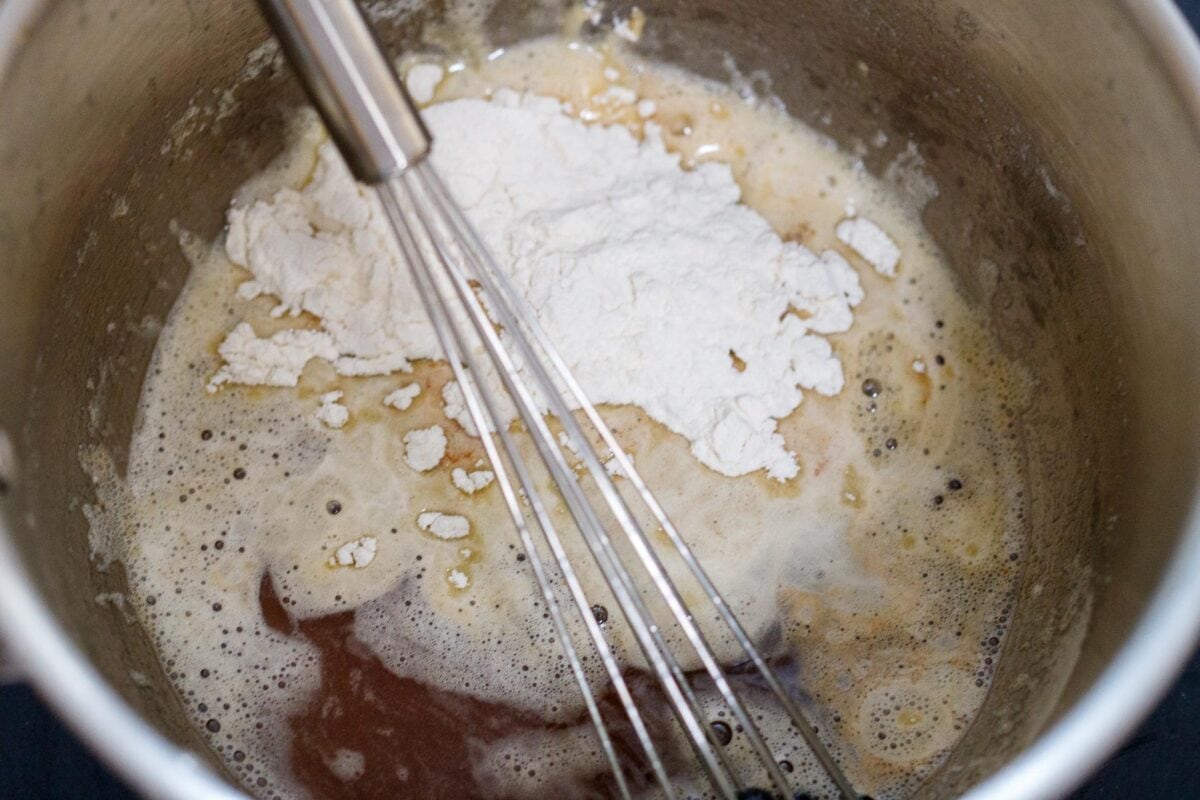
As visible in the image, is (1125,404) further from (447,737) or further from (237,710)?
(237,710)

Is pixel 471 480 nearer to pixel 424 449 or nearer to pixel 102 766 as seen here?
pixel 424 449

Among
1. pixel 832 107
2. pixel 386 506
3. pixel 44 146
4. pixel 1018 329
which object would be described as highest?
pixel 44 146

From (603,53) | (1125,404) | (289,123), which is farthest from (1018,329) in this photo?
(289,123)

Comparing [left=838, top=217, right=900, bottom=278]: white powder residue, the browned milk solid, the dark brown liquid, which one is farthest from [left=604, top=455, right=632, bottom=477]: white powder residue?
[left=838, top=217, right=900, bottom=278]: white powder residue

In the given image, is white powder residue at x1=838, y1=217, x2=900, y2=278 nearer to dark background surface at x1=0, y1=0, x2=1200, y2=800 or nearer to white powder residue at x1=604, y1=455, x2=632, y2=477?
white powder residue at x1=604, y1=455, x2=632, y2=477

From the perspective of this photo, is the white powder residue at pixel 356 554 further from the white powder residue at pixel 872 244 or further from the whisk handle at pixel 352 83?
the white powder residue at pixel 872 244

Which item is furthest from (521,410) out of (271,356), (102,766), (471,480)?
(102,766)

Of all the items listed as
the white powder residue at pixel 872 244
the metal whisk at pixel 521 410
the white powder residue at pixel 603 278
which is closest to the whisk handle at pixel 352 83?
the metal whisk at pixel 521 410
